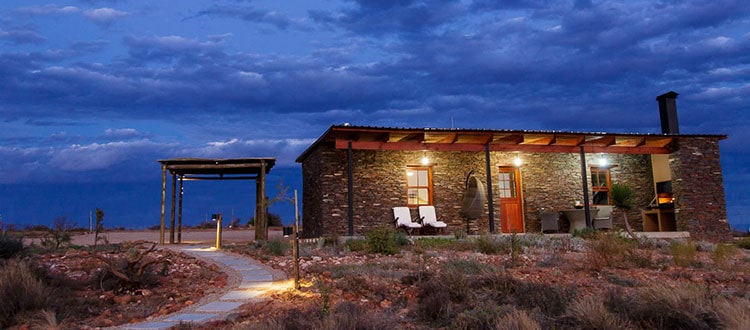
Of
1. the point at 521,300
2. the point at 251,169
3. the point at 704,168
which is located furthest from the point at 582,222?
the point at 521,300

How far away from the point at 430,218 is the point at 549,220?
10.8 ft

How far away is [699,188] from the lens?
15.1m

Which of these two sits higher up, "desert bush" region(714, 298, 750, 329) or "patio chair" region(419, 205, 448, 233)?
"patio chair" region(419, 205, 448, 233)

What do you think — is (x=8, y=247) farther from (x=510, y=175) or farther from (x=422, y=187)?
(x=510, y=175)

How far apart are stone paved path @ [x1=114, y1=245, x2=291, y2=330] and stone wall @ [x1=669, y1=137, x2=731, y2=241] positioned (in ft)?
39.8

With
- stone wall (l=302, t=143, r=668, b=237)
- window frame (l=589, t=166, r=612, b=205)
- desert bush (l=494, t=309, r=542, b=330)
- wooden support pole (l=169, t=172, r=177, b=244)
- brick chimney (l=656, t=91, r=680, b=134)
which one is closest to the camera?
desert bush (l=494, t=309, r=542, b=330)

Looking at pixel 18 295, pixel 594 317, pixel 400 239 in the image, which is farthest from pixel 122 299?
pixel 400 239

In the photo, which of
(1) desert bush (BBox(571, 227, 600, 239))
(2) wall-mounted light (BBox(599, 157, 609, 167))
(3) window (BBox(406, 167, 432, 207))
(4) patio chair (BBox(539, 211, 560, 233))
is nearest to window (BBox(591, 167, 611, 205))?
(2) wall-mounted light (BBox(599, 157, 609, 167))

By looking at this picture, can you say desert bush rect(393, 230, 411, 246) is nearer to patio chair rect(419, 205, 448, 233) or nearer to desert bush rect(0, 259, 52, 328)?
patio chair rect(419, 205, 448, 233)

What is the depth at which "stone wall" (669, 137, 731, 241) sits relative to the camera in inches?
585

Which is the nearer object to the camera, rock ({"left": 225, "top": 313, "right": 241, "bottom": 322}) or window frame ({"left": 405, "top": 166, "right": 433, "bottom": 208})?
rock ({"left": 225, "top": 313, "right": 241, "bottom": 322})

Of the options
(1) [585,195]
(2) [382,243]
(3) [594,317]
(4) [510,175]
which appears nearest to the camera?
(3) [594,317]

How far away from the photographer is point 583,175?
46.3 ft

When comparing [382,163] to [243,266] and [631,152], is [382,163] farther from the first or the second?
[631,152]
